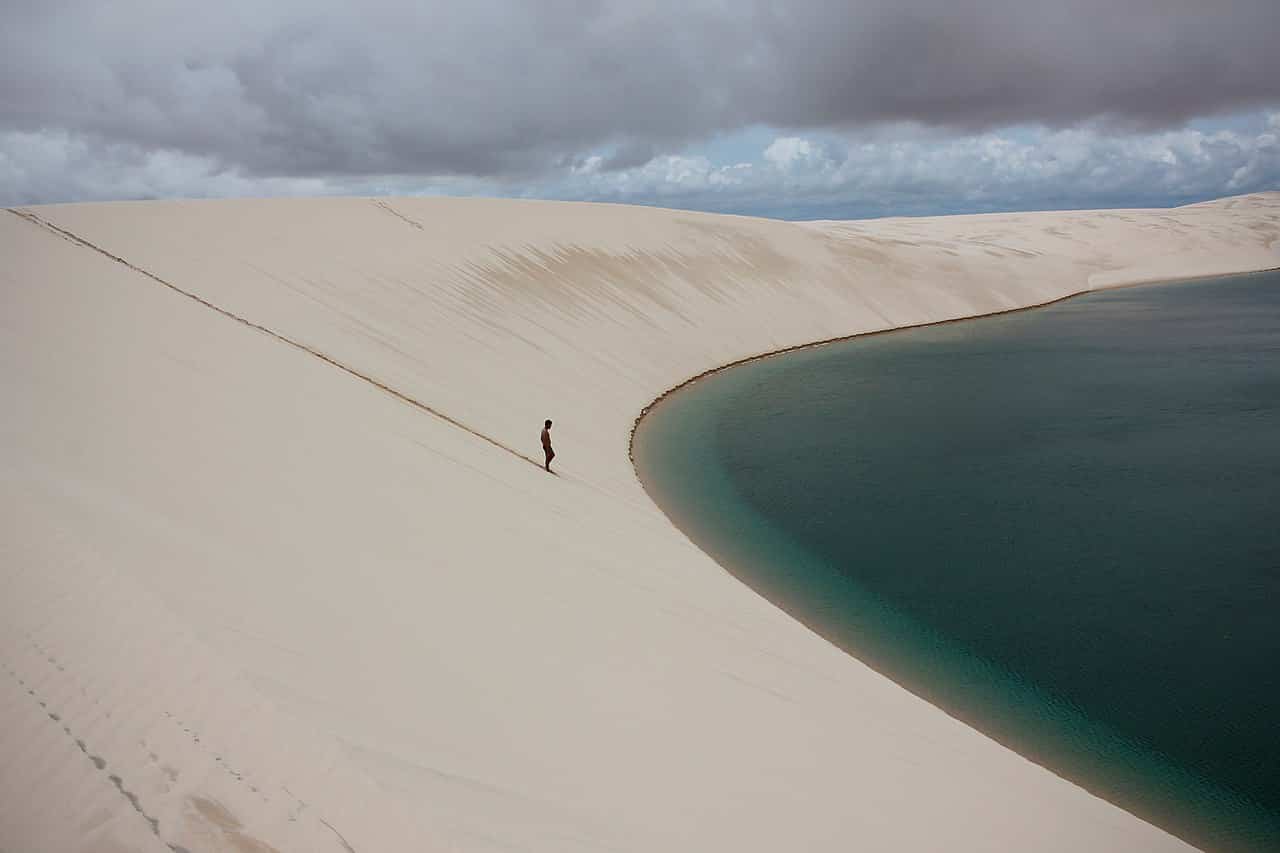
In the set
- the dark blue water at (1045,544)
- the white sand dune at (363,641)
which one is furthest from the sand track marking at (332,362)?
the dark blue water at (1045,544)

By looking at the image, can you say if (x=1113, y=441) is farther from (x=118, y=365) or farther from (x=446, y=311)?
A: (x=118, y=365)

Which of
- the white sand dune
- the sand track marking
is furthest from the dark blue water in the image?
the sand track marking

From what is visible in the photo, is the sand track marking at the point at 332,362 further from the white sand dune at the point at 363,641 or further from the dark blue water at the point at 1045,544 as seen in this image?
the dark blue water at the point at 1045,544

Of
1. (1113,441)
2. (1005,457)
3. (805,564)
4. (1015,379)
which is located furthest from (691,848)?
(1015,379)

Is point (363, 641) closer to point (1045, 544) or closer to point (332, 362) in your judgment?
point (332, 362)

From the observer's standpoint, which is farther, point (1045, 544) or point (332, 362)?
point (332, 362)

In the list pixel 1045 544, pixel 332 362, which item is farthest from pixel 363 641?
pixel 1045 544

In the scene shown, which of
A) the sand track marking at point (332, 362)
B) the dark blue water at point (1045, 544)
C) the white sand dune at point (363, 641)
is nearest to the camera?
the white sand dune at point (363, 641)

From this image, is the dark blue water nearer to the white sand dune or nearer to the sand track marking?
the white sand dune
